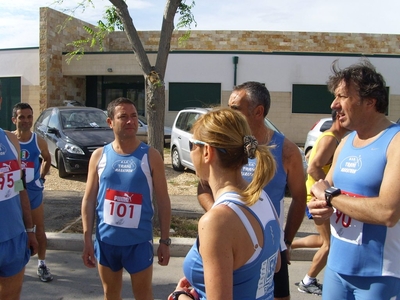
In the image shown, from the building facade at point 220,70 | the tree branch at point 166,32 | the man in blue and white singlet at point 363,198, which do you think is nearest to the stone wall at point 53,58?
the building facade at point 220,70

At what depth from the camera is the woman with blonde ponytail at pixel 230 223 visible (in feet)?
5.70

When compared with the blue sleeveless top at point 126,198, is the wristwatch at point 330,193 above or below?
above

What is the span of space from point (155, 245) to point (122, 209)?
8.55 feet

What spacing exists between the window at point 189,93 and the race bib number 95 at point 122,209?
52.9ft

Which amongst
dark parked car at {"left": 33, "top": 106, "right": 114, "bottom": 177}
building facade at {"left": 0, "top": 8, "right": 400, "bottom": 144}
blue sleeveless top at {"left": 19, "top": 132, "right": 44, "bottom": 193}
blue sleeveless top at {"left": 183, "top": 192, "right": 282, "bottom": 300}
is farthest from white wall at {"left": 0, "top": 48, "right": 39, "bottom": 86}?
blue sleeveless top at {"left": 183, "top": 192, "right": 282, "bottom": 300}

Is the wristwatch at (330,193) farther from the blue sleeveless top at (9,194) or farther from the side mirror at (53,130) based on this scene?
the side mirror at (53,130)

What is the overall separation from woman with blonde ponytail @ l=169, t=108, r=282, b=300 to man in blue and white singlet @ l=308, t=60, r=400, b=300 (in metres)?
0.66

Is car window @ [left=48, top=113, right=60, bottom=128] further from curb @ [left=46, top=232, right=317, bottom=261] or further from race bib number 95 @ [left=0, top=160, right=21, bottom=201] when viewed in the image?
race bib number 95 @ [left=0, top=160, right=21, bottom=201]

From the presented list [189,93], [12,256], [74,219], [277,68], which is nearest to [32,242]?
[12,256]

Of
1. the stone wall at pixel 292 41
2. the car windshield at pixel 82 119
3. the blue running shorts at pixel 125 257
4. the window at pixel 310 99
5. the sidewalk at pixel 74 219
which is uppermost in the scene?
the stone wall at pixel 292 41

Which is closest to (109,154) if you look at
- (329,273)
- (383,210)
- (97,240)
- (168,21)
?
(97,240)

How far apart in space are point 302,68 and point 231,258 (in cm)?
1837

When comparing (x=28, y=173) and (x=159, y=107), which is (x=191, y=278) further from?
(x=159, y=107)

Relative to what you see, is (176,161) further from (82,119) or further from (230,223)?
(230,223)
